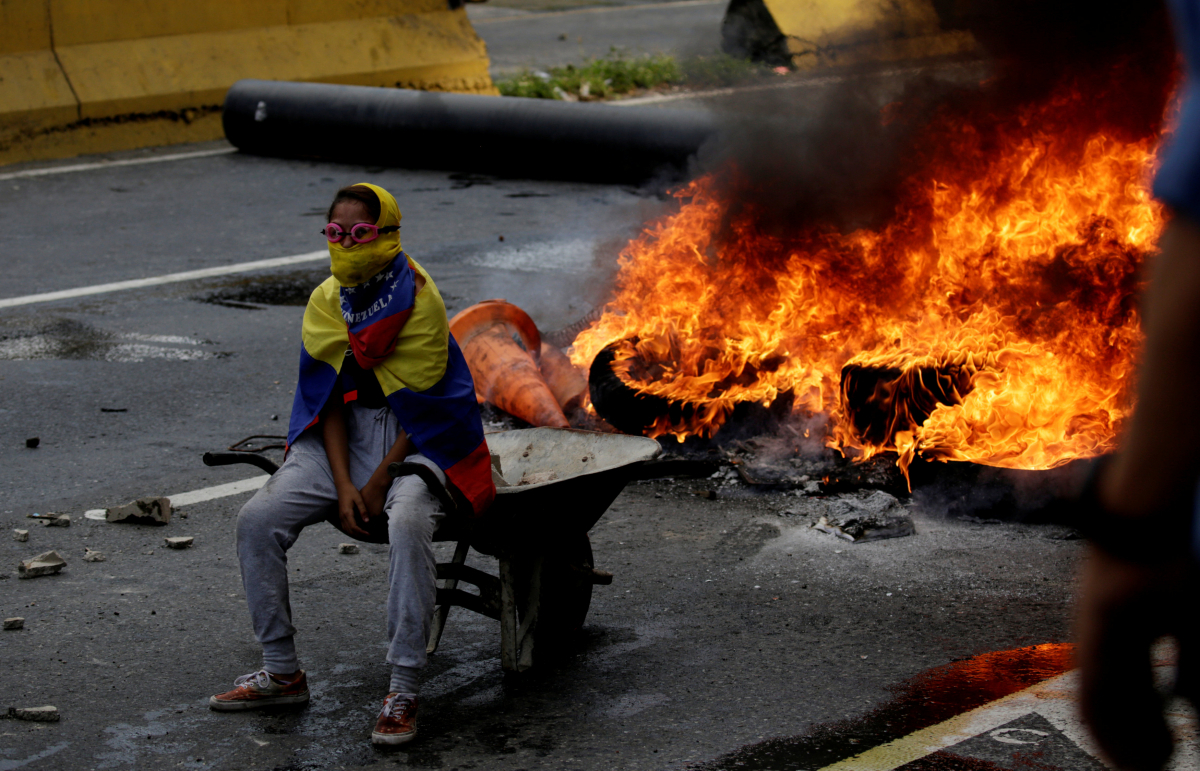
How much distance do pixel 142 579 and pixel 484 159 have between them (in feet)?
27.1

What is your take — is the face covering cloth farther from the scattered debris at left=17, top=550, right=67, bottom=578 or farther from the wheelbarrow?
the scattered debris at left=17, top=550, right=67, bottom=578

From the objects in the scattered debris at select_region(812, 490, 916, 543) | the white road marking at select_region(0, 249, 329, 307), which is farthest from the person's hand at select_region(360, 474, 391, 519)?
the white road marking at select_region(0, 249, 329, 307)

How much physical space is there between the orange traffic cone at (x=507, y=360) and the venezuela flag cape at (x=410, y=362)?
7.83ft

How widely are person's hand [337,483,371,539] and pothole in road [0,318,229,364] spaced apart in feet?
13.5

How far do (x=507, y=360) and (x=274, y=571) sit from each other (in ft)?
9.80

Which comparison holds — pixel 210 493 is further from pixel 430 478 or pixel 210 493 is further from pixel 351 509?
pixel 430 478

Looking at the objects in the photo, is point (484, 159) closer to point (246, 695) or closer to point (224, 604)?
point (224, 604)

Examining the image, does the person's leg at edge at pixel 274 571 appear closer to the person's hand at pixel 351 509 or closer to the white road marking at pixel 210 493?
the person's hand at pixel 351 509

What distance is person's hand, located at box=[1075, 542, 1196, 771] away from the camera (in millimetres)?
1362

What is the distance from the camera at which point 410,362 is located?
4.02m

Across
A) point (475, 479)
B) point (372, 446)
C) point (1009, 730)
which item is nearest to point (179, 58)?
point (372, 446)

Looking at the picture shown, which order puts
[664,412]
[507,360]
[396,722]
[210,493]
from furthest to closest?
1. [507,360]
2. [664,412]
3. [210,493]
4. [396,722]

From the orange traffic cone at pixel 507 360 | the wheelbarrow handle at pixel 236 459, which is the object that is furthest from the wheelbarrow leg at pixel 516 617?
the orange traffic cone at pixel 507 360

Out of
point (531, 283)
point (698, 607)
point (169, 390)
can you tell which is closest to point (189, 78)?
point (531, 283)
